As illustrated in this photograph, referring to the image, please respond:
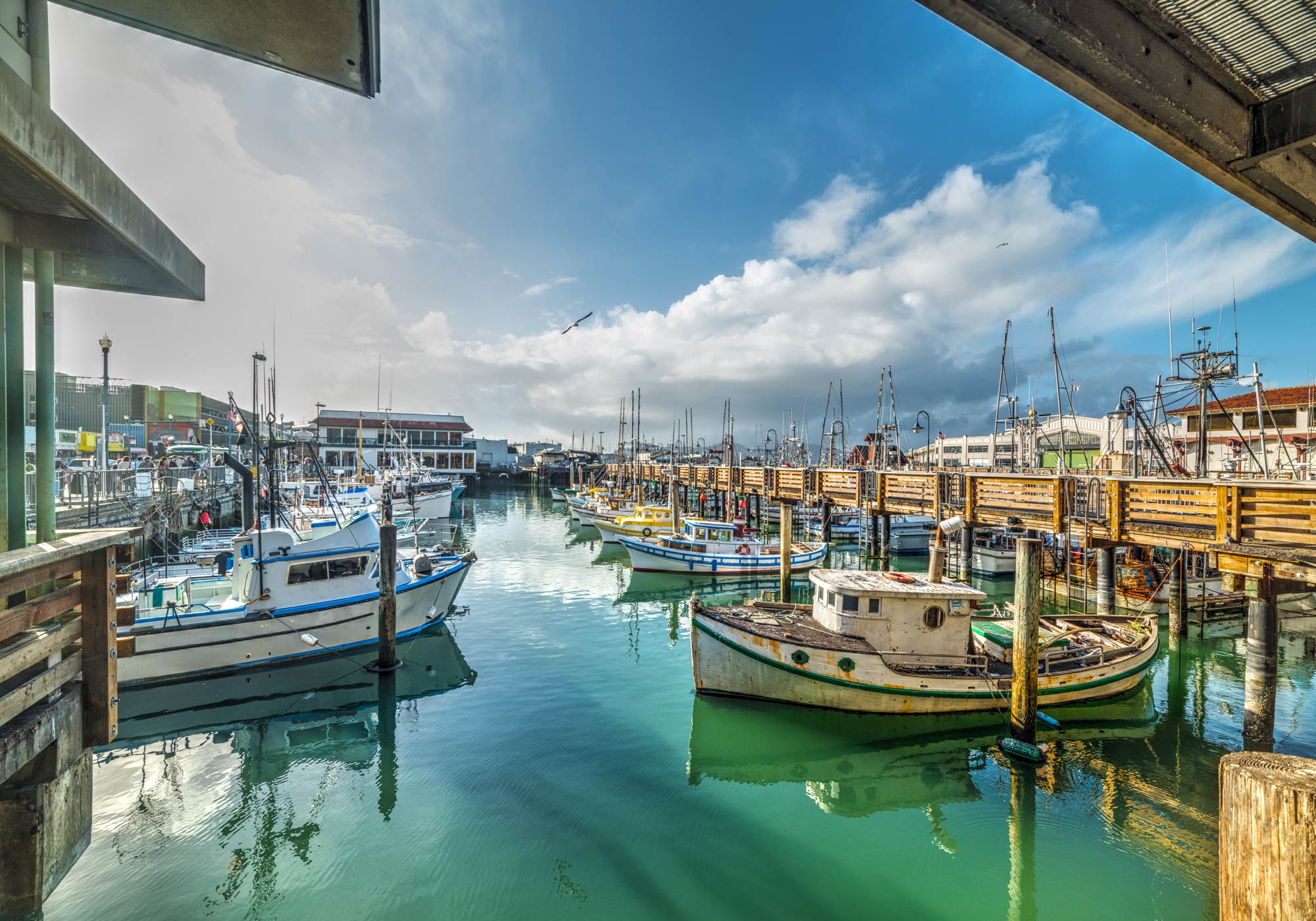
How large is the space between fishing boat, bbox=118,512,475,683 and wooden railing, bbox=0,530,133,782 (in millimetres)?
10637

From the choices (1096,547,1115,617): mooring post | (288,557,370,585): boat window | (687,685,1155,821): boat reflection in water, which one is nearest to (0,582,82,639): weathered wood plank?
Result: (687,685,1155,821): boat reflection in water

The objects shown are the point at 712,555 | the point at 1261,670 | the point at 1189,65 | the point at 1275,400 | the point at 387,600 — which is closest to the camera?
the point at 1189,65

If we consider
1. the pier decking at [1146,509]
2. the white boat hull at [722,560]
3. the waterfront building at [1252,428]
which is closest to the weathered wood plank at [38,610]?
the pier decking at [1146,509]

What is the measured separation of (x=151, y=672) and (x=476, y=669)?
312 inches

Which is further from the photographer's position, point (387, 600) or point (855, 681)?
point (387, 600)

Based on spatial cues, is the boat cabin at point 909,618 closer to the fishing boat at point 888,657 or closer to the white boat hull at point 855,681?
the fishing boat at point 888,657

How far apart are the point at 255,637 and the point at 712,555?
791 inches

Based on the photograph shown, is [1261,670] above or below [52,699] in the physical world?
below

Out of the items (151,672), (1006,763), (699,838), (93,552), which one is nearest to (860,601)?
(1006,763)

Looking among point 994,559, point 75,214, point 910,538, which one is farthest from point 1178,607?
point 75,214

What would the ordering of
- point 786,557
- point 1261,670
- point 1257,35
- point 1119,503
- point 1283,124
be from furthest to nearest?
point 786,557, point 1119,503, point 1261,670, point 1283,124, point 1257,35

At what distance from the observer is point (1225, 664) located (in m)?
16.5

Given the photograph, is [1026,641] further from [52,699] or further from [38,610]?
[38,610]

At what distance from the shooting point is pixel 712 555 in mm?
28906
